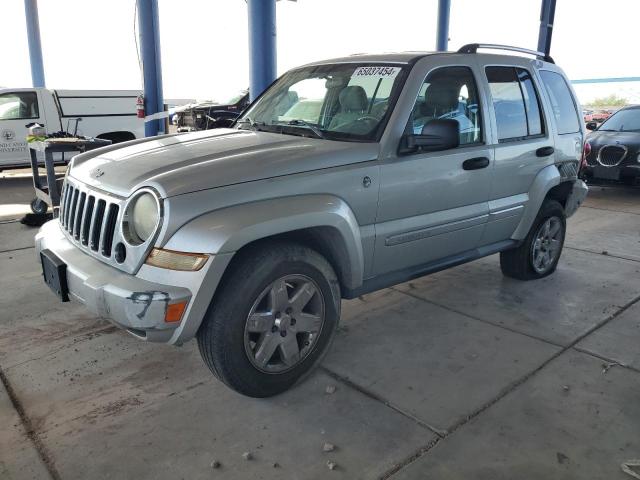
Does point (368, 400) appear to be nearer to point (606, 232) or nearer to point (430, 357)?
point (430, 357)

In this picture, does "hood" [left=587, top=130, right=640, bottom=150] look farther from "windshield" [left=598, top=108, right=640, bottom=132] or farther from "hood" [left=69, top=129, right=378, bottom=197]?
"hood" [left=69, top=129, right=378, bottom=197]

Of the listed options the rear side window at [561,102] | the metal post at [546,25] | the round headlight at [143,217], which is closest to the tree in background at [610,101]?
the metal post at [546,25]

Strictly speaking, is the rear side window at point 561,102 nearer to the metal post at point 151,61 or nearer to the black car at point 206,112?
the metal post at point 151,61

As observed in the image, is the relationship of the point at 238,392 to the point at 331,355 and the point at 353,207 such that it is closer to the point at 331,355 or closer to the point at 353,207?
the point at 331,355

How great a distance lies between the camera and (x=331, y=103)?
3.55m

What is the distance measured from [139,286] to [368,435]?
4.27ft

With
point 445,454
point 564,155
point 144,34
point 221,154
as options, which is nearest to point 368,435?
point 445,454

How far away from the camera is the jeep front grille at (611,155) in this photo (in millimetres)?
8719

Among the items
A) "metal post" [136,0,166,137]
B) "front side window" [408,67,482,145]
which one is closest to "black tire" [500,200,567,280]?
"front side window" [408,67,482,145]

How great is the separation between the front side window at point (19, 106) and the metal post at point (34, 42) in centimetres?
867

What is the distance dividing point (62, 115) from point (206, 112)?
4199 mm

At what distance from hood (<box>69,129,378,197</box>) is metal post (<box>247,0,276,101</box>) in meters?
5.27

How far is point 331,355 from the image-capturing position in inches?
132

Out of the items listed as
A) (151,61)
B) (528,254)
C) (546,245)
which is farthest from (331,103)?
(151,61)
